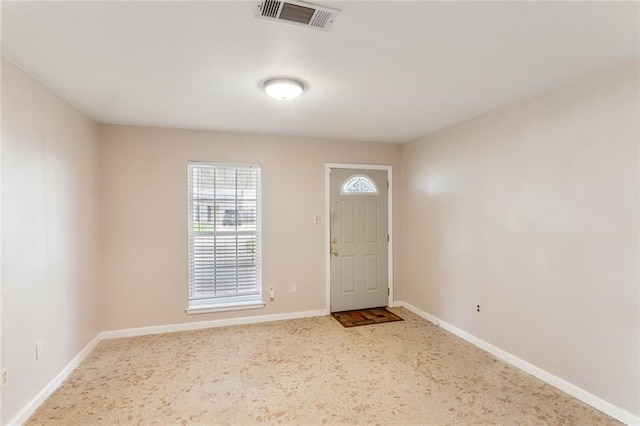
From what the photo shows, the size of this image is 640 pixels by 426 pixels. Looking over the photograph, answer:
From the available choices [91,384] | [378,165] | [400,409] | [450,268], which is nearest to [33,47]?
[91,384]

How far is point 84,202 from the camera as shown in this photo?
124 inches

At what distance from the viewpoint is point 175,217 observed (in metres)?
3.75

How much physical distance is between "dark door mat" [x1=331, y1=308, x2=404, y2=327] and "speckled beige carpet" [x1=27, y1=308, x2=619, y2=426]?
42 centimetres

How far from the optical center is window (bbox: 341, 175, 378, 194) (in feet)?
14.5

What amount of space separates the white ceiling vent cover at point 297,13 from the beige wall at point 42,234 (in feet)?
5.93

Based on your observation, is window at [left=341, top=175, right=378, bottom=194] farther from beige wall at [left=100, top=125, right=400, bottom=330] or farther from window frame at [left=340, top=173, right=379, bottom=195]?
beige wall at [left=100, top=125, right=400, bottom=330]

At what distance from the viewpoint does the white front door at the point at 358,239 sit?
4371 mm

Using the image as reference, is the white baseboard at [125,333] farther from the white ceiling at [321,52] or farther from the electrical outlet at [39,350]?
the white ceiling at [321,52]

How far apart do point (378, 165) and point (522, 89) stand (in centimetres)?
216

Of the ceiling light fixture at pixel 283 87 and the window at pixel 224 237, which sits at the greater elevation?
the ceiling light fixture at pixel 283 87

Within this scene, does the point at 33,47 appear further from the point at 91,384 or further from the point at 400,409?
the point at 400,409

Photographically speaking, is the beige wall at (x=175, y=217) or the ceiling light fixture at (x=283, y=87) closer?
the ceiling light fixture at (x=283, y=87)

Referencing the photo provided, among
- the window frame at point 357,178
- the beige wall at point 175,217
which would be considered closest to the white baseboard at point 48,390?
the beige wall at point 175,217

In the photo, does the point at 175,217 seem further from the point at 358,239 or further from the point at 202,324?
the point at 358,239
